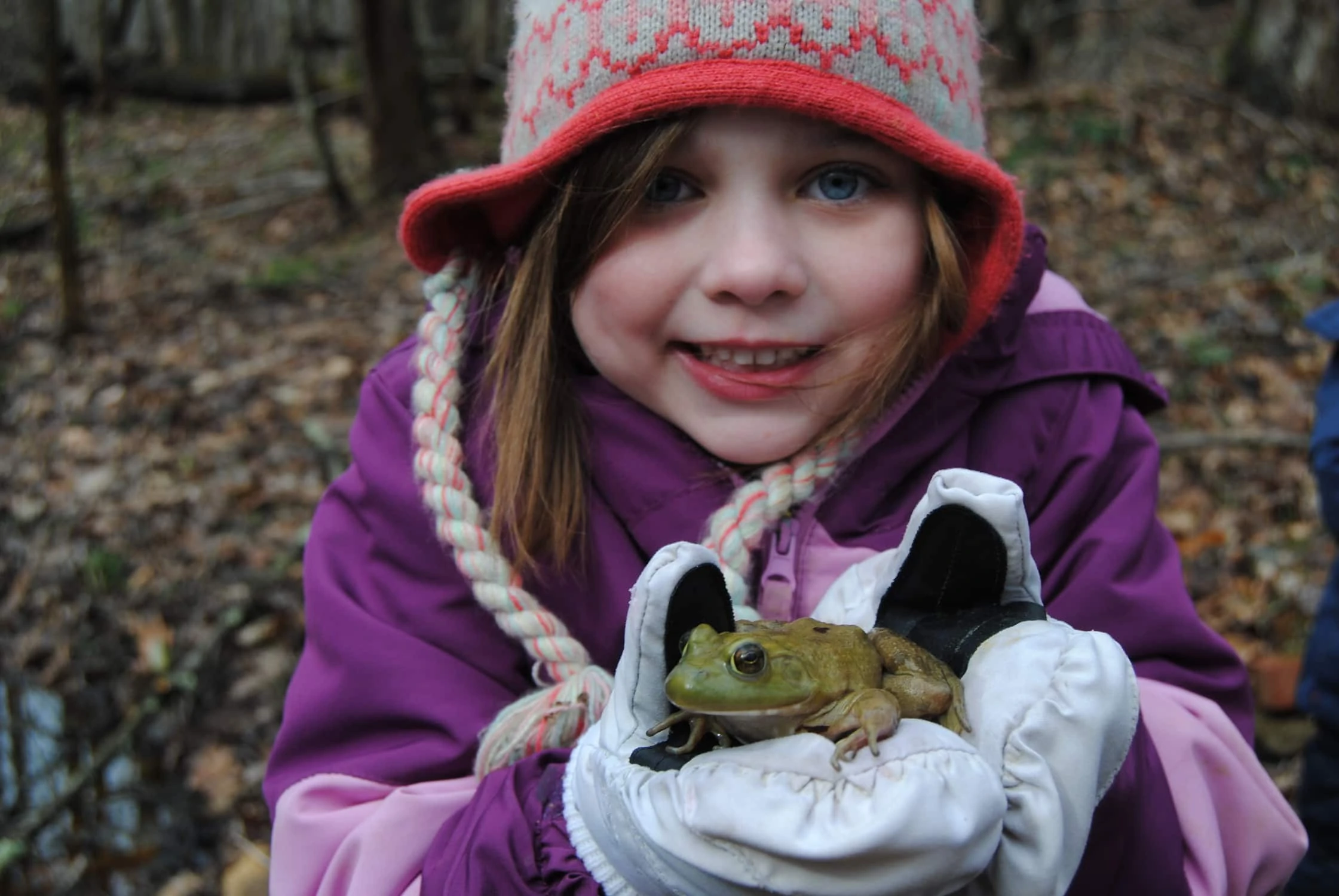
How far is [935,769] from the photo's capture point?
118 cm

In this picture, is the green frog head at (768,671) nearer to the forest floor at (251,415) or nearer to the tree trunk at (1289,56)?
the forest floor at (251,415)

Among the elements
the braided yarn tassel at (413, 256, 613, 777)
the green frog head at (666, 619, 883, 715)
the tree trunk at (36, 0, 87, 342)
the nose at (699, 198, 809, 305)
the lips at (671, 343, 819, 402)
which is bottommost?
the tree trunk at (36, 0, 87, 342)

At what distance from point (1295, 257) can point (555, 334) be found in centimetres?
588

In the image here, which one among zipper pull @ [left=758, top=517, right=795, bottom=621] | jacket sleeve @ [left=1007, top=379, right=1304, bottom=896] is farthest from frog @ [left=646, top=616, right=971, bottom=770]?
zipper pull @ [left=758, top=517, right=795, bottom=621]

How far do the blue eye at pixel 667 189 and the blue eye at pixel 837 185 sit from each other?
221mm

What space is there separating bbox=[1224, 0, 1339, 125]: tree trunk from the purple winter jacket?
23.2ft

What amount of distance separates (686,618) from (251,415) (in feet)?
15.6

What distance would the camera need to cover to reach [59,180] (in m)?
6.08

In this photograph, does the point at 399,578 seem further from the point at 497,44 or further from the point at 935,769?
the point at 497,44

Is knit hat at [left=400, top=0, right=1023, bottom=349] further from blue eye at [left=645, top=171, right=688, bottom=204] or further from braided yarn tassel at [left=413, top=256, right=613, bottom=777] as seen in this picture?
braided yarn tassel at [left=413, top=256, right=613, bottom=777]

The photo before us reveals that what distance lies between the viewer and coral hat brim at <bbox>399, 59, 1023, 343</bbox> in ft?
5.25

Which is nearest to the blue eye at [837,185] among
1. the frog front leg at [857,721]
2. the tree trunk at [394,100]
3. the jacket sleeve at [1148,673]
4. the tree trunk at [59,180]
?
the jacket sleeve at [1148,673]

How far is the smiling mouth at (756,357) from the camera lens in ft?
5.82

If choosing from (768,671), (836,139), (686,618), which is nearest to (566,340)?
(836,139)
